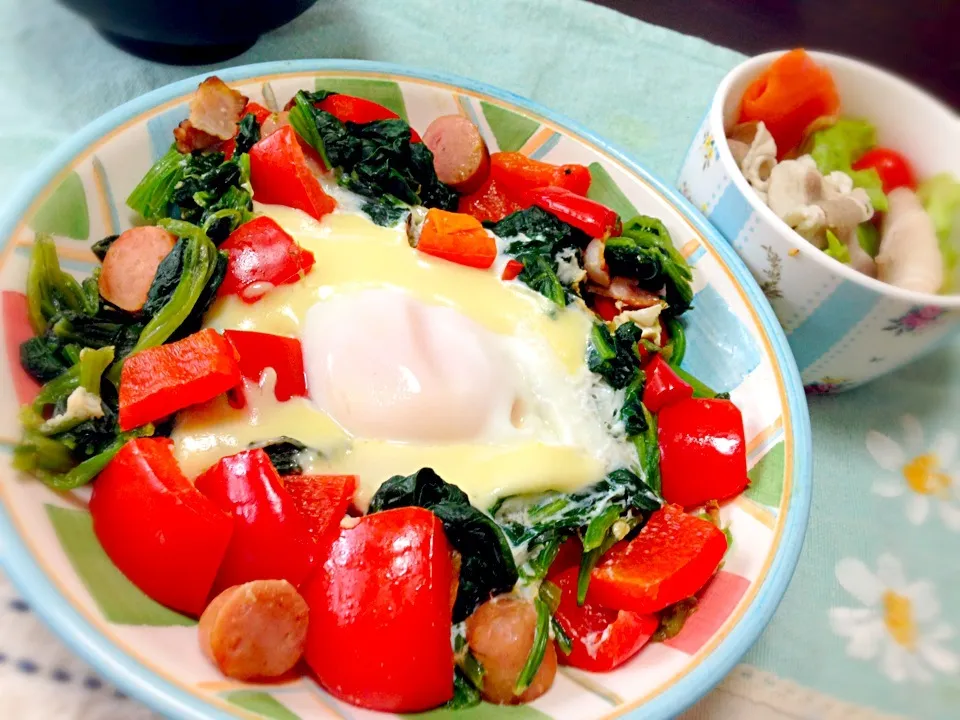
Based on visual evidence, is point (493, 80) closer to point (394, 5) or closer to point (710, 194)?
point (394, 5)

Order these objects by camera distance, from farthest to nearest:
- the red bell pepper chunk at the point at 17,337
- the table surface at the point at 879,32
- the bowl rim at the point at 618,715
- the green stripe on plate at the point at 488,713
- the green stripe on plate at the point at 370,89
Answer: the green stripe on plate at the point at 370,89 → the table surface at the point at 879,32 → the red bell pepper chunk at the point at 17,337 → the green stripe on plate at the point at 488,713 → the bowl rim at the point at 618,715

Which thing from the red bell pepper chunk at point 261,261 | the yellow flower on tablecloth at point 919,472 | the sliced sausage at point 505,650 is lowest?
the yellow flower on tablecloth at point 919,472

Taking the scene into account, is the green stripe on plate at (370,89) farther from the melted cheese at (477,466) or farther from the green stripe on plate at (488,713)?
the green stripe on plate at (488,713)

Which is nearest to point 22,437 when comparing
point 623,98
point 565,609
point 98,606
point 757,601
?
point 98,606

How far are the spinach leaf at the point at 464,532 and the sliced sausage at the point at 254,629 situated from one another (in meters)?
0.31

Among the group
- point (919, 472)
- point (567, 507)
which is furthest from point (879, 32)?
point (567, 507)

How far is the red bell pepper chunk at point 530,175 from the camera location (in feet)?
8.43

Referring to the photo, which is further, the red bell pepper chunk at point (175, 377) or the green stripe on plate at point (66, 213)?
the green stripe on plate at point (66, 213)

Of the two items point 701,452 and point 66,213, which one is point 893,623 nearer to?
point 701,452

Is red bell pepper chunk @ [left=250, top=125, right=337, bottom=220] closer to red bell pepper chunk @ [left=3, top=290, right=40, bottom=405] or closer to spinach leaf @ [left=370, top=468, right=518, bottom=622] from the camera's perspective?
red bell pepper chunk @ [left=3, top=290, right=40, bottom=405]

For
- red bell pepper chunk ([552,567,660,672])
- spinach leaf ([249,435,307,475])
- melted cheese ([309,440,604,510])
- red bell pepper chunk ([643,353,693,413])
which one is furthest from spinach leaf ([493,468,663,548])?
spinach leaf ([249,435,307,475])

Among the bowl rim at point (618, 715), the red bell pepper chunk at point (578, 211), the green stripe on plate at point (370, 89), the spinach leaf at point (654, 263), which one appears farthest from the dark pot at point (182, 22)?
the spinach leaf at point (654, 263)

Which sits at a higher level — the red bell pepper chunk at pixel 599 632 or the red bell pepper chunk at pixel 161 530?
the red bell pepper chunk at pixel 161 530

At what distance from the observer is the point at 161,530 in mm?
1577
